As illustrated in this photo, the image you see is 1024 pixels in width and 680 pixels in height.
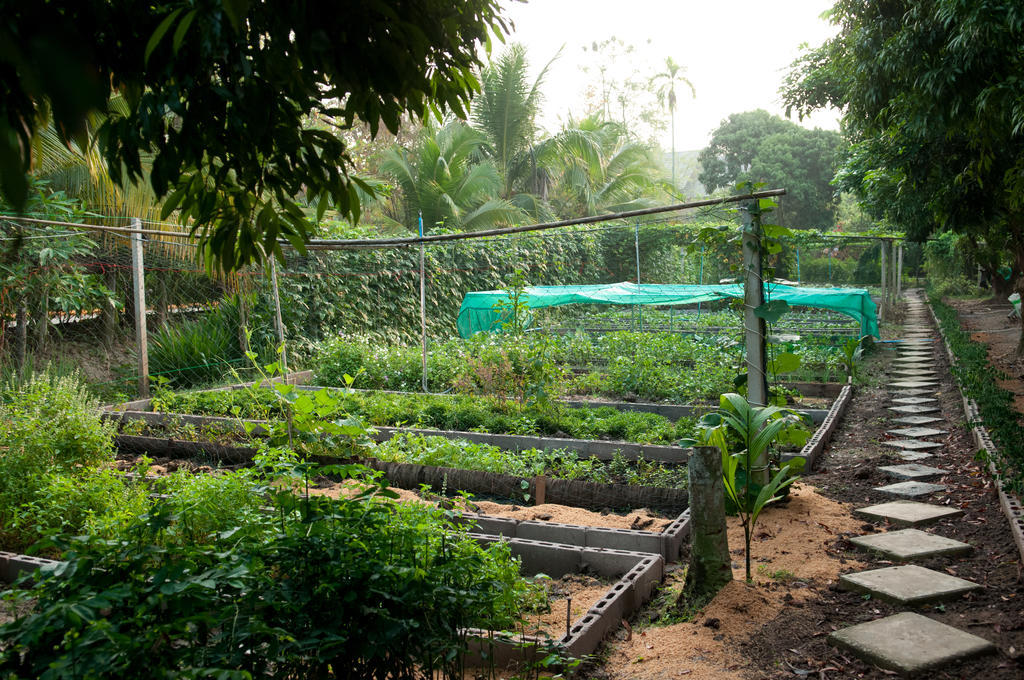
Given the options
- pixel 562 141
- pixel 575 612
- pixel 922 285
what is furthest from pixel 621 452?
pixel 922 285

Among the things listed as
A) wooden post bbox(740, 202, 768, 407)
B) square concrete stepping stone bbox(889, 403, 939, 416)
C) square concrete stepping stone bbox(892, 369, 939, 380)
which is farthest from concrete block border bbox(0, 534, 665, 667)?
square concrete stepping stone bbox(892, 369, 939, 380)

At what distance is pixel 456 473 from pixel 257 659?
3.32m

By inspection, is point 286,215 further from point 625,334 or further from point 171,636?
point 625,334

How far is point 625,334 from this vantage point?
10.0m

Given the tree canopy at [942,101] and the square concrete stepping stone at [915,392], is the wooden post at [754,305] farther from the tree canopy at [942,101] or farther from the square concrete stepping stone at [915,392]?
the square concrete stepping stone at [915,392]

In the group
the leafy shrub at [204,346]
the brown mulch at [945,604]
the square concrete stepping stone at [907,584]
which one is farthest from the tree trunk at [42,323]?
the square concrete stepping stone at [907,584]

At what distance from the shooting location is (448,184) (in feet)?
55.5

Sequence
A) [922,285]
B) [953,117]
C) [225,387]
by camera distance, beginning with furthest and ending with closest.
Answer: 1. [922,285]
2. [225,387]
3. [953,117]

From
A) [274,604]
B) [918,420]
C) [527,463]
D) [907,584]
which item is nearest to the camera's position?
[274,604]

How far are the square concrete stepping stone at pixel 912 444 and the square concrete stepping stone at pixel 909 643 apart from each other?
141 inches

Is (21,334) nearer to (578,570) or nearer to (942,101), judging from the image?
(578,570)

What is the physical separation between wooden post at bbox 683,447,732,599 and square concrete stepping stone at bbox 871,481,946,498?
2.30 m

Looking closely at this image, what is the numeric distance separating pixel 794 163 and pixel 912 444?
1209 inches

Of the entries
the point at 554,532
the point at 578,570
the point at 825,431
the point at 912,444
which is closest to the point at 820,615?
the point at 578,570
